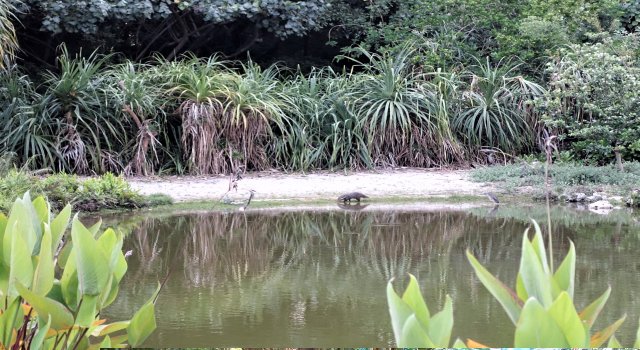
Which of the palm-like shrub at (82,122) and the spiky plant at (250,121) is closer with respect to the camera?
the palm-like shrub at (82,122)

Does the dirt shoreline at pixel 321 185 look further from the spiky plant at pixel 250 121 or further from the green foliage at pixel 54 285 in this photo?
the green foliage at pixel 54 285

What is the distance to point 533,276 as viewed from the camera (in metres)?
1.19

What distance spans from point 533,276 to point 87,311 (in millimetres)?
821

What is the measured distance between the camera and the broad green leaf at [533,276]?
1178mm

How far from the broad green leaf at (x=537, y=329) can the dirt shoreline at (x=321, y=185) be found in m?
7.44

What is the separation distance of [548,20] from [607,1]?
0.96 m

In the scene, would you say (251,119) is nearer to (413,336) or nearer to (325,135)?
(325,135)

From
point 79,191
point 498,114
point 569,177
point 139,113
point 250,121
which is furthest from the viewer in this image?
point 498,114

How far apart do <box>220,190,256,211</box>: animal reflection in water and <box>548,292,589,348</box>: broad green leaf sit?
6.81 metres

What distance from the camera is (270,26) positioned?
44.1ft

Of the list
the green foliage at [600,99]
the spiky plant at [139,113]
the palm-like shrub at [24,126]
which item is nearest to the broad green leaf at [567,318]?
the green foliage at [600,99]

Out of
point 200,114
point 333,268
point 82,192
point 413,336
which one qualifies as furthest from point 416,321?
point 200,114

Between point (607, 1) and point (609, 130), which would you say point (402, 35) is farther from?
point (609, 130)

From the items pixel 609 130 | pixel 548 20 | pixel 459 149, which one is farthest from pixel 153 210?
pixel 548 20
